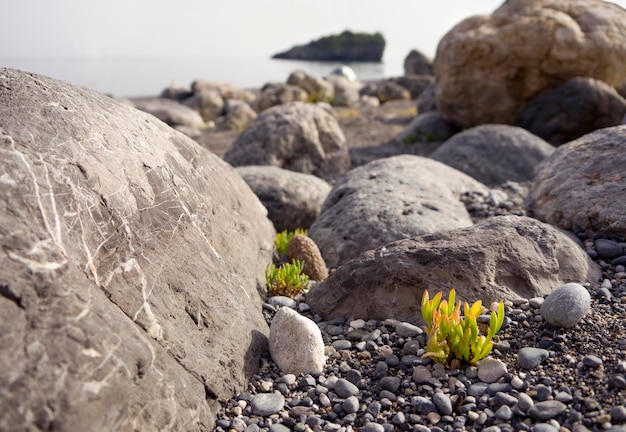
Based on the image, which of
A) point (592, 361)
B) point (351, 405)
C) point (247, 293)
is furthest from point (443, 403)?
point (247, 293)

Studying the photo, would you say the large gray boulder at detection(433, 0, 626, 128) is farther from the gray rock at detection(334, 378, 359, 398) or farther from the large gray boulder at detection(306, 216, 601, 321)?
the gray rock at detection(334, 378, 359, 398)

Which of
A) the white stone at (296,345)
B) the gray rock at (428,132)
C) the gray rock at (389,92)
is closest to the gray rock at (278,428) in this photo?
the white stone at (296,345)

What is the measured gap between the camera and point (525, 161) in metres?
9.55

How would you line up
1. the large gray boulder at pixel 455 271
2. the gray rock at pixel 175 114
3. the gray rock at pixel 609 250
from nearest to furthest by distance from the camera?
the large gray boulder at pixel 455 271
the gray rock at pixel 609 250
the gray rock at pixel 175 114

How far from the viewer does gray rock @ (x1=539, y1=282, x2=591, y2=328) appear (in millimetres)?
4129

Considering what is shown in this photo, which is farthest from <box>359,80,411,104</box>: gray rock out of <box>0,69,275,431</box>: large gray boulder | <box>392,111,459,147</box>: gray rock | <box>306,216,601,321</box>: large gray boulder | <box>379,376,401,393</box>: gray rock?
<box>379,376,401,393</box>: gray rock

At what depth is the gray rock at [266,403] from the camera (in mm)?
3645

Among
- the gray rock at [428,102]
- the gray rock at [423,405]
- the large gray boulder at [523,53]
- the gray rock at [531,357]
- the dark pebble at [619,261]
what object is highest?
the large gray boulder at [523,53]

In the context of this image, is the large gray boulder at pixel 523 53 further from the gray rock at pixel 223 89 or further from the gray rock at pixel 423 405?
the gray rock at pixel 223 89

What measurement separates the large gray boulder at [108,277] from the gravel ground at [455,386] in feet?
1.18

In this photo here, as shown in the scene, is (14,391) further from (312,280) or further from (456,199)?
(456,199)

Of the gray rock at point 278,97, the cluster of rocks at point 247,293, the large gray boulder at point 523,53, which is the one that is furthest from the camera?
the gray rock at point 278,97

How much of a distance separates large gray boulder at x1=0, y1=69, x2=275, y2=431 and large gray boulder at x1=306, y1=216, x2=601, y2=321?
2.61ft

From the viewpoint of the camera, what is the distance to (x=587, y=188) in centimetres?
593
